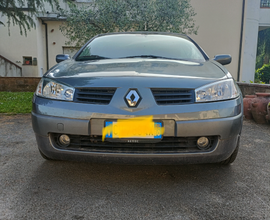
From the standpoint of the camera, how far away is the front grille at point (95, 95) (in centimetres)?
199

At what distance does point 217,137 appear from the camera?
201 centimetres

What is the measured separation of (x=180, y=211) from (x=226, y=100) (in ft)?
2.90

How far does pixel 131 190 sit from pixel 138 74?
34.4 inches

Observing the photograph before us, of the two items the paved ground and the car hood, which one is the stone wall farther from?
the car hood

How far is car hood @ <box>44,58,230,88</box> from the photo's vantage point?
2020 mm

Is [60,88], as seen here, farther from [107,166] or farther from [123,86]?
[107,166]

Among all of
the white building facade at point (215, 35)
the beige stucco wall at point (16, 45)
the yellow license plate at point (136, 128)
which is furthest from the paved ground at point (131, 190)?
the beige stucco wall at point (16, 45)

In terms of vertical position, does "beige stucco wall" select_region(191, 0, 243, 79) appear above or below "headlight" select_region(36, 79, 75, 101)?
above

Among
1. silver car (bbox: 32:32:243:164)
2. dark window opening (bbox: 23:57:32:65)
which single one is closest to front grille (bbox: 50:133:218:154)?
silver car (bbox: 32:32:243:164)

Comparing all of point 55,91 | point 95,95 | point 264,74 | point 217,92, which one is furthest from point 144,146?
point 264,74

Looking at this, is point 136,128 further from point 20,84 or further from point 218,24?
point 218,24

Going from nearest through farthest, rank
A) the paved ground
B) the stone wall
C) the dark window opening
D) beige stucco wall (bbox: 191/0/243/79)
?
the paved ground → the stone wall → beige stucco wall (bbox: 191/0/243/79) → the dark window opening

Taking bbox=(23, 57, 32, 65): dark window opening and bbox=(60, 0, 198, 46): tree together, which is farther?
bbox=(23, 57, 32, 65): dark window opening

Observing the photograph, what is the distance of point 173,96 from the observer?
1.99 m
